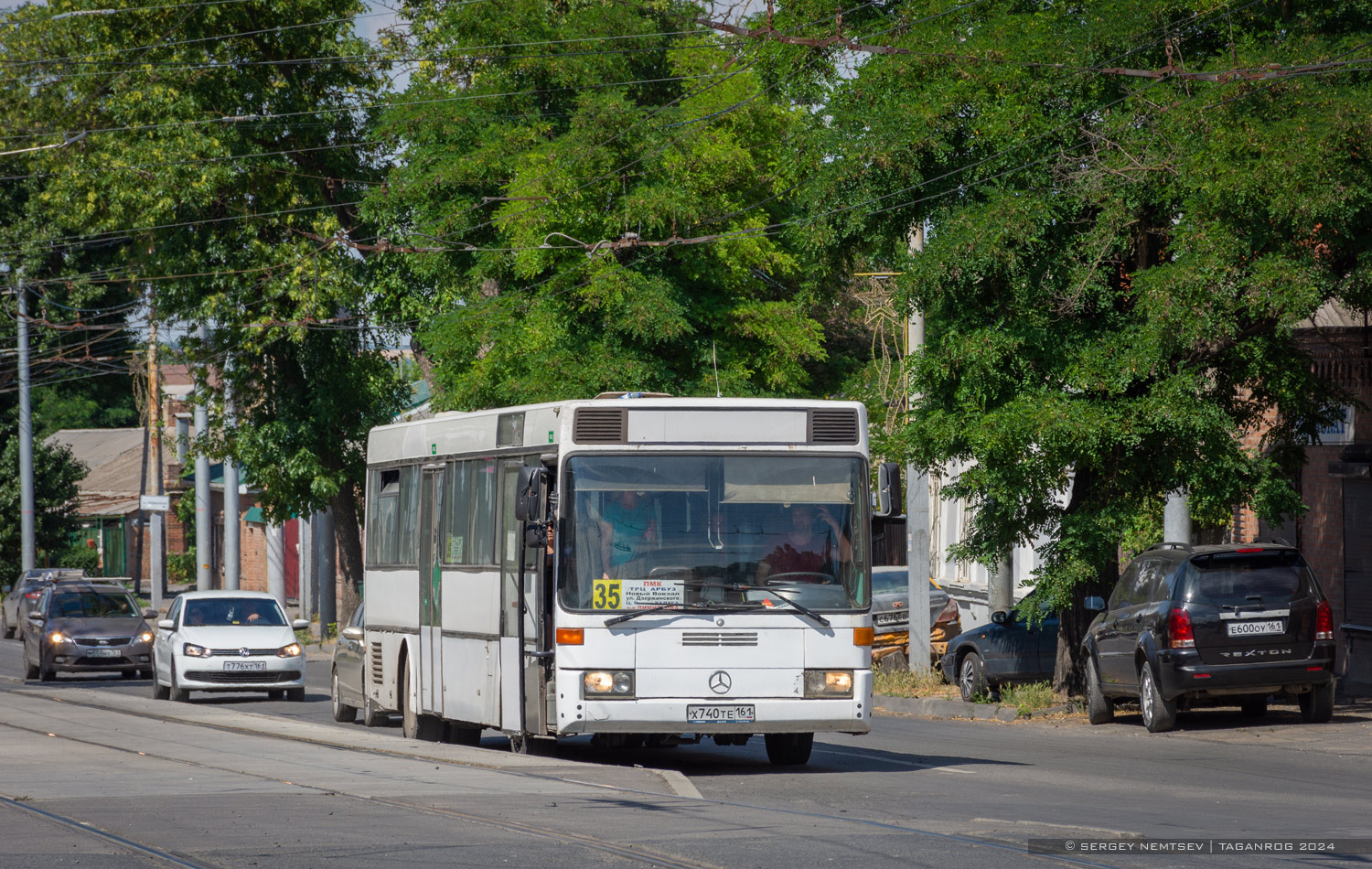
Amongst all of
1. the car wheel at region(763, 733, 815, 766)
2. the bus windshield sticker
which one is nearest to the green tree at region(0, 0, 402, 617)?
the car wheel at region(763, 733, 815, 766)

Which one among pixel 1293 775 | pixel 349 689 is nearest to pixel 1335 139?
pixel 1293 775

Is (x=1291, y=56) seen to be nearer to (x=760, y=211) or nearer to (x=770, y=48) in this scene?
(x=770, y=48)

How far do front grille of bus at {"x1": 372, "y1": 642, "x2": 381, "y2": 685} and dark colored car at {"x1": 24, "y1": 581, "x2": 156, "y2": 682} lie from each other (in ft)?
42.7

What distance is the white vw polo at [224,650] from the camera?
81.5ft

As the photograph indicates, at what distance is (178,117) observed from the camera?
34.6m

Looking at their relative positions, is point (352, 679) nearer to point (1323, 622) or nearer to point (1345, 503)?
point (1323, 622)

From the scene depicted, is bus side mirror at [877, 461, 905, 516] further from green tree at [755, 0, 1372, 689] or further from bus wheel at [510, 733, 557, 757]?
green tree at [755, 0, 1372, 689]

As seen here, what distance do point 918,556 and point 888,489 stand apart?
38.3ft

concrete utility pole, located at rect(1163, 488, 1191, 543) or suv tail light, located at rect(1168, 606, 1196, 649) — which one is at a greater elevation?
concrete utility pole, located at rect(1163, 488, 1191, 543)

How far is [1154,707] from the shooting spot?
1848 cm

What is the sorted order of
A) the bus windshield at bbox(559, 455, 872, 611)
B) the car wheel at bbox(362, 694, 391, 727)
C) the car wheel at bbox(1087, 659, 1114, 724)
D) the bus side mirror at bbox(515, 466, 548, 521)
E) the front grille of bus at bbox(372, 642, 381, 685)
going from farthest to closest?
1. the car wheel at bbox(1087, 659, 1114, 724)
2. the car wheel at bbox(362, 694, 391, 727)
3. the front grille of bus at bbox(372, 642, 381, 685)
4. the bus windshield at bbox(559, 455, 872, 611)
5. the bus side mirror at bbox(515, 466, 548, 521)

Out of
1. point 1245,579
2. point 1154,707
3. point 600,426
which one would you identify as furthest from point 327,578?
point 600,426

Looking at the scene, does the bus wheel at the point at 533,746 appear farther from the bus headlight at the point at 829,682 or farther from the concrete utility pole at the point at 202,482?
the concrete utility pole at the point at 202,482

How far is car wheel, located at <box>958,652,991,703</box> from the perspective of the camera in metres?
22.8
